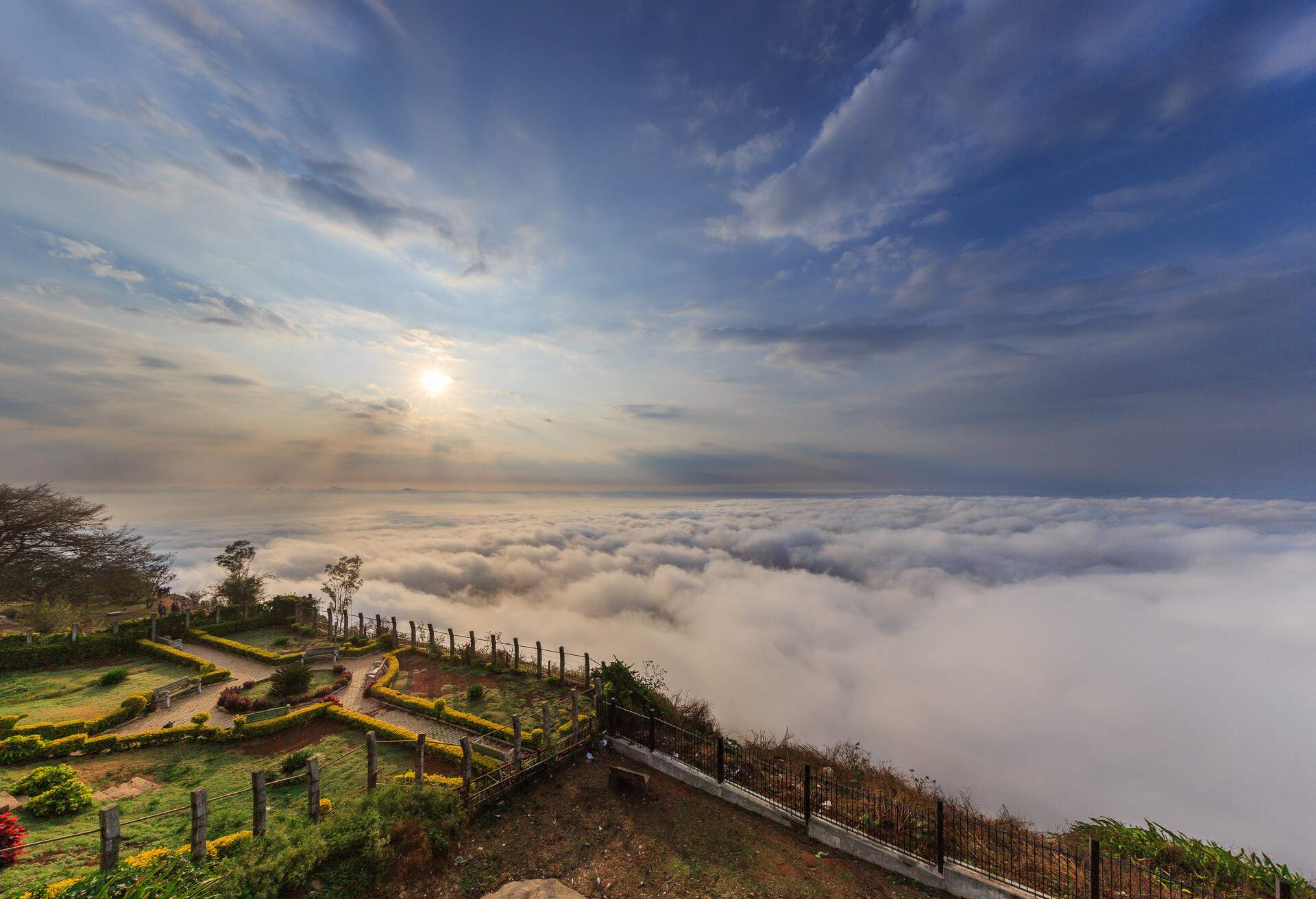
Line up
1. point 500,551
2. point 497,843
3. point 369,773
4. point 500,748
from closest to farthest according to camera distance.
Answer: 1. point 497,843
2. point 369,773
3. point 500,748
4. point 500,551

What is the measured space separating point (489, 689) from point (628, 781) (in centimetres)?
1461

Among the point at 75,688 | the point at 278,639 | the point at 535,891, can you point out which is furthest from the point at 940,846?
the point at 278,639

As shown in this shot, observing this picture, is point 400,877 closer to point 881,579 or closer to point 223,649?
point 223,649

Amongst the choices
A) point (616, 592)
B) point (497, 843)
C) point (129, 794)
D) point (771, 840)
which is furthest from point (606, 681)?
point (616, 592)

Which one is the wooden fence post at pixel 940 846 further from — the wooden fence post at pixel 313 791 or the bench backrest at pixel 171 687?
the bench backrest at pixel 171 687

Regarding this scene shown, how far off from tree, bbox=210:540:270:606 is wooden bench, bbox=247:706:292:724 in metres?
25.5

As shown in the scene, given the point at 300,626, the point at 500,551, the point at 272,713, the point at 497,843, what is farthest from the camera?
the point at 500,551

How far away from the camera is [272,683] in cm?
2642

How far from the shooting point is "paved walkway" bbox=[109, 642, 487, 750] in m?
21.7

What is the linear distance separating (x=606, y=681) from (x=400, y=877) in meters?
9.82

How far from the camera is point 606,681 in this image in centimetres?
2014

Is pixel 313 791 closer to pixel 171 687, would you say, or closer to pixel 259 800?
pixel 259 800

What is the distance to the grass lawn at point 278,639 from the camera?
35.2 meters

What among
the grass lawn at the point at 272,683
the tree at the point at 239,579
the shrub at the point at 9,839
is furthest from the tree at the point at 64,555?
the shrub at the point at 9,839
